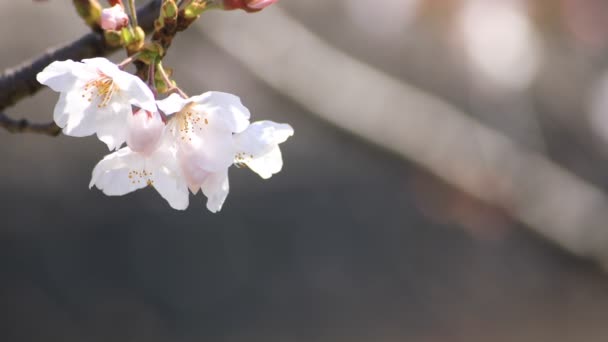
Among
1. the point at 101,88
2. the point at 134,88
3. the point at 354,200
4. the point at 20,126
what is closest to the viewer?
the point at 134,88

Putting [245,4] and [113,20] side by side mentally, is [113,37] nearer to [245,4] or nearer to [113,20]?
[113,20]

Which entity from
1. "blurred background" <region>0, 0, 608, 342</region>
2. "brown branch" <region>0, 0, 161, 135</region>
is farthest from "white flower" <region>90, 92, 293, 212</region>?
"blurred background" <region>0, 0, 608, 342</region>

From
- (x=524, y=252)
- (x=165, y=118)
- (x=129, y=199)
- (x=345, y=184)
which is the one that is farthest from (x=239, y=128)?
(x=524, y=252)

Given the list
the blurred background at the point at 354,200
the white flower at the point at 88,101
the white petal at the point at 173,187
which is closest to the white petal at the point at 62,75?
the white flower at the point at 88,101

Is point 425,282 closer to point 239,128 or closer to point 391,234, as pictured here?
point 391,234

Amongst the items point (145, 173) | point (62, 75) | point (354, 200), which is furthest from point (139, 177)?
point (354, 200)

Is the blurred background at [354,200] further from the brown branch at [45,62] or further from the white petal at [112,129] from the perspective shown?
the white petal at [112,129]
